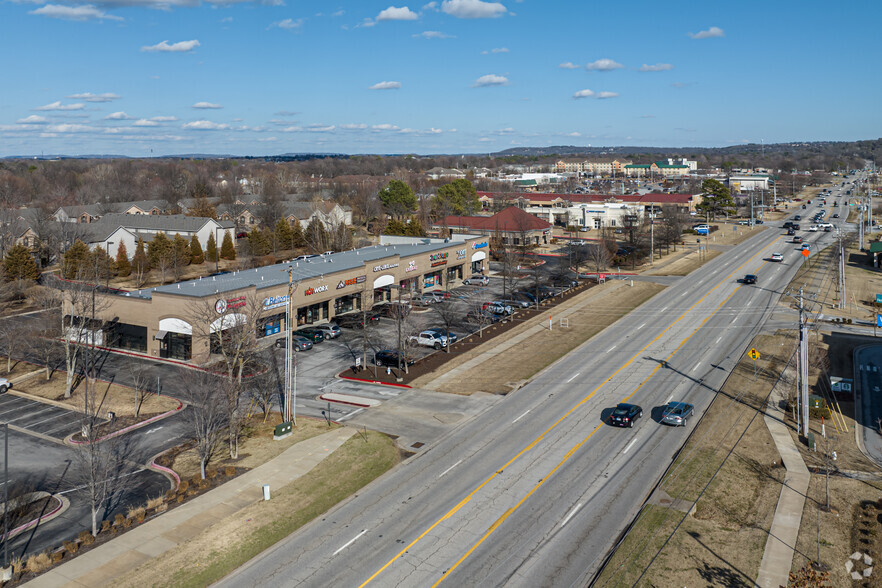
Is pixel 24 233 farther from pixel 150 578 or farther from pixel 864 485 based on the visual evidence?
pixel 864 485

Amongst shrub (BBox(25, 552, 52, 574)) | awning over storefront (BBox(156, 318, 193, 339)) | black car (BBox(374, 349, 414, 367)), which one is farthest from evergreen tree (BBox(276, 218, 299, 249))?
shrub (BBox(25, 552, 52, 574))

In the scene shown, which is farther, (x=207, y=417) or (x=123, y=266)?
(x=123, y=266)

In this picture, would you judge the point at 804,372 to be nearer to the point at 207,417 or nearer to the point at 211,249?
the point at 207,417

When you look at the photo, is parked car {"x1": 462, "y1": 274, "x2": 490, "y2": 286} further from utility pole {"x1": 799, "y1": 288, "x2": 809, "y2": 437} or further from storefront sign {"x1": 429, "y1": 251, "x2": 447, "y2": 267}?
utility pole {"x1": 799, "y1": 288, "x2": 809, "y2": 437}

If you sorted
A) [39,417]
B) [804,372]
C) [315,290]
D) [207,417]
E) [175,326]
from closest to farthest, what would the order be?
1. [207,417]
2. [804,372]
3. [39,417]
4. [175,326]
5. [315,290]

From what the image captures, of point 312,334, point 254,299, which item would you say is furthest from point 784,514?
point 254,299

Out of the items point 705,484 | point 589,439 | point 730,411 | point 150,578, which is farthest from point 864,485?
point 150,578
